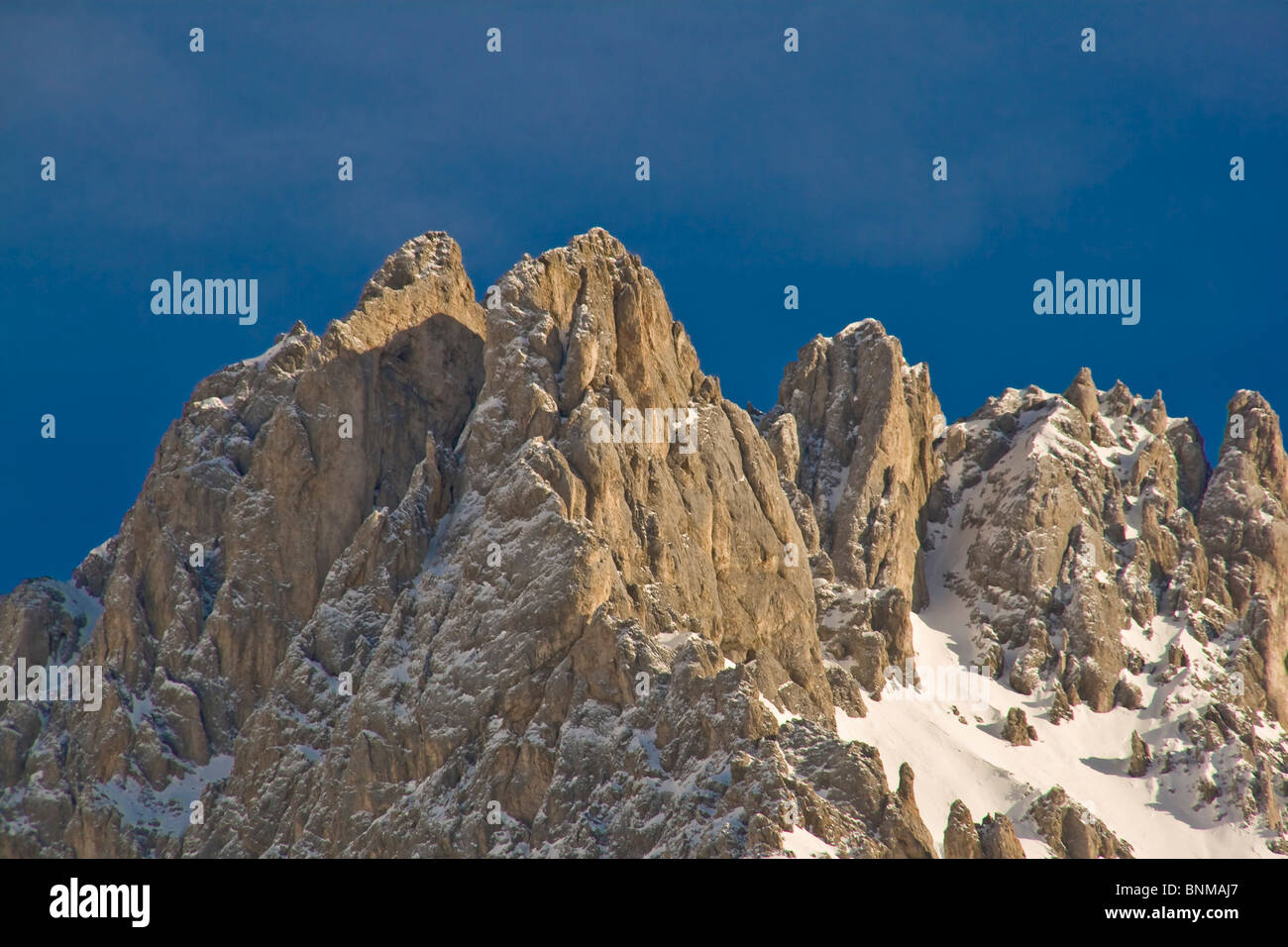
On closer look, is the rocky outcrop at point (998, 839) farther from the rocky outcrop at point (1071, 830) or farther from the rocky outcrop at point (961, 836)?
the rocky outcrop at point (1071, 830)

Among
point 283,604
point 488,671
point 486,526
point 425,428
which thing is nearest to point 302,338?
point 425,428

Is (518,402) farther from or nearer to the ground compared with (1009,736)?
farther from the ground

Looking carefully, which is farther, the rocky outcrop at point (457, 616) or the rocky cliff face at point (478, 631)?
the rocky cliff face at point (478, 631)

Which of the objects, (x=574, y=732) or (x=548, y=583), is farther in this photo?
(x=548, y=583)

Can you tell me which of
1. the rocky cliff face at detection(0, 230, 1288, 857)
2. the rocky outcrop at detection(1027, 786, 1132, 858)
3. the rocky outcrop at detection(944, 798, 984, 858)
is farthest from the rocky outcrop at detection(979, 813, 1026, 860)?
the rocky outcrop at detection(1027, 786, 1132, 858)

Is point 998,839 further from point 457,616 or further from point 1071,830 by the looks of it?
point 457,616

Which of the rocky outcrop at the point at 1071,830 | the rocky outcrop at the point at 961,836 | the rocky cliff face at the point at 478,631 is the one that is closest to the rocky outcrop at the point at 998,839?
the rocky cliff face at the point at 478,631

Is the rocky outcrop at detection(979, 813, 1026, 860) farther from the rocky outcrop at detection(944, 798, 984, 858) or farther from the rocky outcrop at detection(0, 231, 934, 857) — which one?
the rocky outcrop at detection(0, 231, 934, 857)
